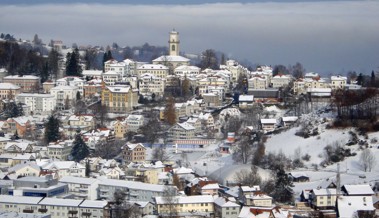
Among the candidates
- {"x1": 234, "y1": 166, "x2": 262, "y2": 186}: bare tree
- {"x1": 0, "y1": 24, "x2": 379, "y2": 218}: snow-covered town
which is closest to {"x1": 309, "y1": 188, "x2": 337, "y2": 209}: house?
{"x1": 0, "y1": 24, "x2": 379, "y2": 218}: snow-covered town

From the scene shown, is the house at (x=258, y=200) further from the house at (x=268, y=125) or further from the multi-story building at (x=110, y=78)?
the multi-story building at (x=110, y=78)

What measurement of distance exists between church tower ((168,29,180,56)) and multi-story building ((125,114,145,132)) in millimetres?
11993

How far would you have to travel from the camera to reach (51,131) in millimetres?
24594

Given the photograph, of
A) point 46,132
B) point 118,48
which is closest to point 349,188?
point 46,132

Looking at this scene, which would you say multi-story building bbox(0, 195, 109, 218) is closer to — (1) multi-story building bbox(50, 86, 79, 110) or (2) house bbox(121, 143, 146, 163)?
(2) house bbox(121, 143, 146, 163)

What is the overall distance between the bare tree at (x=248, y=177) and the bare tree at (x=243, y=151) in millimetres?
1715

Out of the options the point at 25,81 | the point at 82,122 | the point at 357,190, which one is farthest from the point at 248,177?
the point at 25,81

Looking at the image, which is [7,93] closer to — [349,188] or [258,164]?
[258,164]

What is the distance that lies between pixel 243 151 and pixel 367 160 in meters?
3.23

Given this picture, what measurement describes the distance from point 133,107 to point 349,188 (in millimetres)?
12708

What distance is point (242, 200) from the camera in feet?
55.7

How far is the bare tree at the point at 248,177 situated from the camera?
1861cm

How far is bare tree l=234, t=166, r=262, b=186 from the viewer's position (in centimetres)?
1861

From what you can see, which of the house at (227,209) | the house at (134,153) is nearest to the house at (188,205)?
the house at (227,209)
